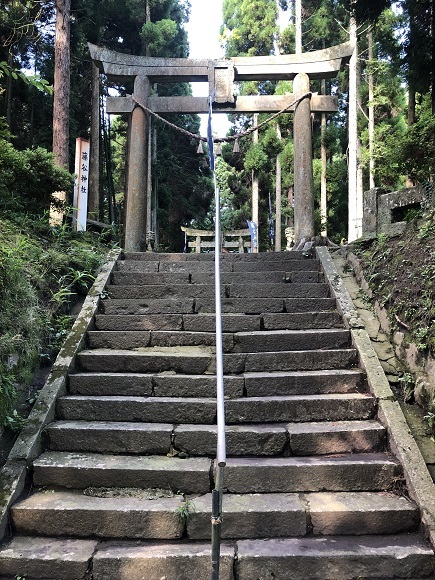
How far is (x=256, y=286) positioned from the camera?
4.93 metres

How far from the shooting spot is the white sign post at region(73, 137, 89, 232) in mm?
6609

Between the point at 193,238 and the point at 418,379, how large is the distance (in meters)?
12.4

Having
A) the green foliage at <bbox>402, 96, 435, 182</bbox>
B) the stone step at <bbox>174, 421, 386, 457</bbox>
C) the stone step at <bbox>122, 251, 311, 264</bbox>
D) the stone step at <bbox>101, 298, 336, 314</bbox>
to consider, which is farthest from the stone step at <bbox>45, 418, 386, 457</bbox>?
the green foliage at <bbox>402, 96, 435, 182</bbox>

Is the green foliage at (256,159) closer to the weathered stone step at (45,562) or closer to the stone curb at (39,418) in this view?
the stone curb at (39,418)

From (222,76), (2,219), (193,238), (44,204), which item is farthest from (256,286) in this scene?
(193,238)

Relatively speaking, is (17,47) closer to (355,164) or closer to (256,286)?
(355,164)

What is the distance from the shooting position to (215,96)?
284 inches

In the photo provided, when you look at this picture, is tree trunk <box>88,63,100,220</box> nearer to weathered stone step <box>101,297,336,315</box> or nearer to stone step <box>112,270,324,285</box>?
stone step <box>112,270,324,285</box>

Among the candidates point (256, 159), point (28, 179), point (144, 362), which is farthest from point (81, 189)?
point (256, 159)

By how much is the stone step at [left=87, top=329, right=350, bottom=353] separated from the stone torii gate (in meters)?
3.26

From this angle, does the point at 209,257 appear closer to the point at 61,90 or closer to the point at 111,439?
the point at 111,439

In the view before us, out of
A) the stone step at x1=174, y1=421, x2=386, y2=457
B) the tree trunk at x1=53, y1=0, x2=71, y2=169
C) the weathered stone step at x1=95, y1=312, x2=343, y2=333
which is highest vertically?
the tree trunk at x1=53, y1=0, x2=71, y2=169

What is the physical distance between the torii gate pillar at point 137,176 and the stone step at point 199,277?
1970 millimetres

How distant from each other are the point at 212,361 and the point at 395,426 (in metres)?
1.56
